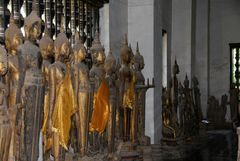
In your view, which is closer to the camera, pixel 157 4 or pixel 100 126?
pixel 100 126

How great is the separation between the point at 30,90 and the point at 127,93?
275 centimetres

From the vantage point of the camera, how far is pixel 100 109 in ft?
19.8

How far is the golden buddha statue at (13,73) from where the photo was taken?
4.34 meters

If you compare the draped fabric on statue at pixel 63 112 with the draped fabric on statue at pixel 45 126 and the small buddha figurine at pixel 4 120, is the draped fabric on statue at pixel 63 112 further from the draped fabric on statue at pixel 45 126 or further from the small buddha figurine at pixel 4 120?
the small buddha figurine at pixel 4 120

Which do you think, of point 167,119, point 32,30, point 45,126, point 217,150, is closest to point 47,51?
point 32,30

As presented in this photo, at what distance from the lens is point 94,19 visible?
796 centimetres

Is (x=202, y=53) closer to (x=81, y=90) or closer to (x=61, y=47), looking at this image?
(x=81, y=90)

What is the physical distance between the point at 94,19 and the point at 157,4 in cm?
191

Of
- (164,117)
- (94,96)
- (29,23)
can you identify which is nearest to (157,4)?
(164,117)

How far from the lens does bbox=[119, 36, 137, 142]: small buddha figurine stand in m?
6.93

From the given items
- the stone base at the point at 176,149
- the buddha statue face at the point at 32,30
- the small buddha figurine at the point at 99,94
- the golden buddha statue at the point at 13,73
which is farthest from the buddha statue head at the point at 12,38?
the stone base at the point at 176,149

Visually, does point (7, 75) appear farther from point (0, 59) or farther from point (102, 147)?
point (102, 147)

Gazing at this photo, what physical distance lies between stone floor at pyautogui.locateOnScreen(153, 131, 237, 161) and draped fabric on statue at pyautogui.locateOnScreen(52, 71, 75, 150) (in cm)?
322

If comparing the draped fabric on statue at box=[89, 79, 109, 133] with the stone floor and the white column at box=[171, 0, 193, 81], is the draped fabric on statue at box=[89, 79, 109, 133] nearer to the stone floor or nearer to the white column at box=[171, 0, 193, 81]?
the stone floor
